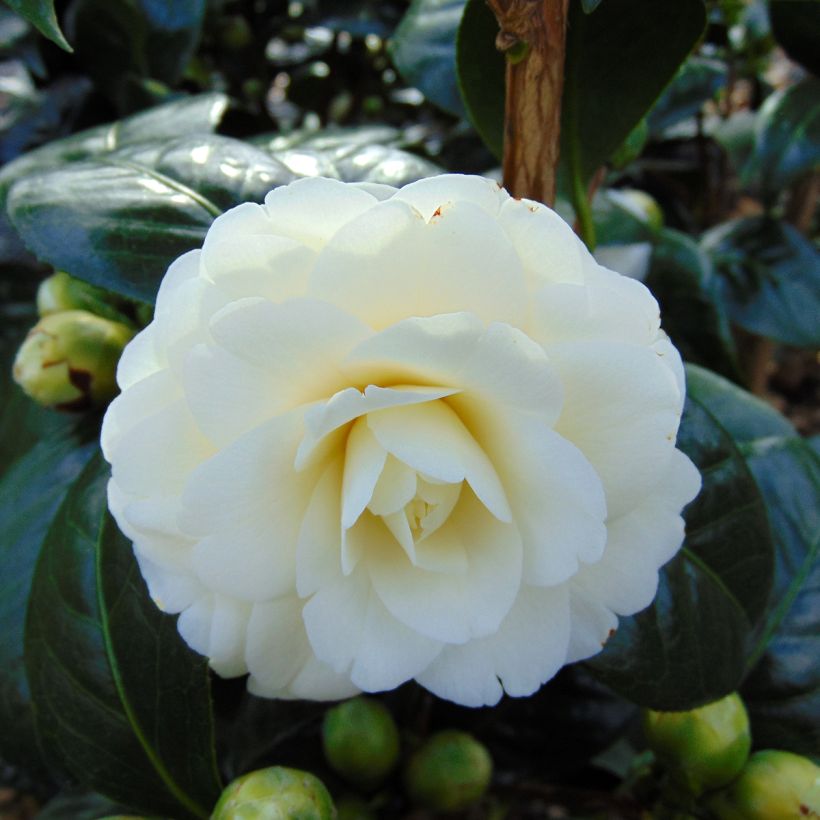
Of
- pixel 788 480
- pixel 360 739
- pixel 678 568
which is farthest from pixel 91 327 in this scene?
pixel 788 480

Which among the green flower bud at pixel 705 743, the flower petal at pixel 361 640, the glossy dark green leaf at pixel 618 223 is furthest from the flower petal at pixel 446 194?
the glossy dark green leaf at pixel 618 223

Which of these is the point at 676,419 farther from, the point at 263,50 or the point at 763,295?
the point at 263,50

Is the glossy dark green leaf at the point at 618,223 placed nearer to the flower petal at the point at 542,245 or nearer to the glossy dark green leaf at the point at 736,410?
the glossy dark green leaf at the point at 736,410

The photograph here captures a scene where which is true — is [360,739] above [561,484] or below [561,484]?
below

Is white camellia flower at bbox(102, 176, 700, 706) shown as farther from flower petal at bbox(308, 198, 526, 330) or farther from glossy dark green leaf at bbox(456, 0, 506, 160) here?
glossy dark green leaf at bbox(456, 0, 506, 160)

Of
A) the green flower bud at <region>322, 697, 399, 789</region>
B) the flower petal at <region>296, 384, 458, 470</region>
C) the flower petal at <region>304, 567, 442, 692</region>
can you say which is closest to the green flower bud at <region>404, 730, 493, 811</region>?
the green flower bud at <region>322, 697, 399, 789</region>
